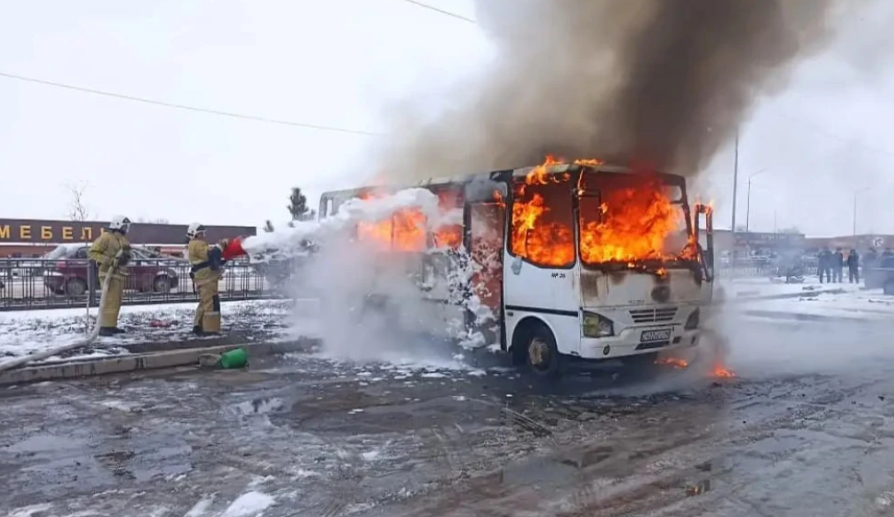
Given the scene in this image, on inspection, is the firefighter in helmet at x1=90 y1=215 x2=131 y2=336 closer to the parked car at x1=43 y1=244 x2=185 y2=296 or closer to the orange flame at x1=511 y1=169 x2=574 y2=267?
the parked car at x1=43 y1=244 x2=185 y2=296

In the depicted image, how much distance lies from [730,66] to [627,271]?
13.9ft

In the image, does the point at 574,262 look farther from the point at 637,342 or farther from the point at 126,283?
the point at 126,283

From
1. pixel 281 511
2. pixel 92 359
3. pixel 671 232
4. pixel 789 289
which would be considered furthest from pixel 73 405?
pixel 789 289

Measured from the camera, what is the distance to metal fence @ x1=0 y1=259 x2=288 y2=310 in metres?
14.7

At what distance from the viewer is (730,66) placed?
10.6 m

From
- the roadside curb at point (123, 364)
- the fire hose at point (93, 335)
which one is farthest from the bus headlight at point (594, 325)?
the fire hose at point (93, 335)

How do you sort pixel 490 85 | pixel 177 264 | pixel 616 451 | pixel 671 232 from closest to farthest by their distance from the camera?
pixel 616 451
pixel 671 232
pixel 490 85
pixel 177 264

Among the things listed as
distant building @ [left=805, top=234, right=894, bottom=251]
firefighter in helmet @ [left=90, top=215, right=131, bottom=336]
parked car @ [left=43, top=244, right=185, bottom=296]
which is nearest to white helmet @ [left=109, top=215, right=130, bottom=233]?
firefighter in helmet @ [left=90, top=215, right=131, bottom=336]

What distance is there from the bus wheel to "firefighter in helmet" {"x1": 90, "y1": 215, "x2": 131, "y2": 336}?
20.6ft

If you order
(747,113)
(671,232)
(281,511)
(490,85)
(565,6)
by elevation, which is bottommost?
(281,511)

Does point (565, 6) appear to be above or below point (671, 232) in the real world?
above

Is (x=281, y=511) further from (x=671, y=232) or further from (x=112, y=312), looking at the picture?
(x=112, y=312)

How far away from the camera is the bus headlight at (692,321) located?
872cm

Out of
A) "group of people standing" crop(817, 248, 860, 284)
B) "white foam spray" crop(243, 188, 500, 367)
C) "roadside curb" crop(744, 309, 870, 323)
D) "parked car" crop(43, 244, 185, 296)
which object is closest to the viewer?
"white foam spray" crop(243, 188, 500, 367)
